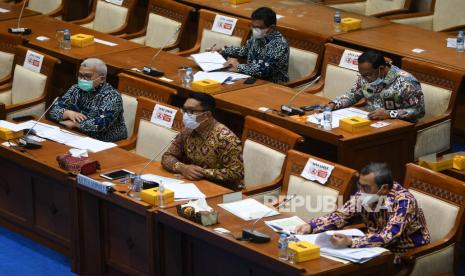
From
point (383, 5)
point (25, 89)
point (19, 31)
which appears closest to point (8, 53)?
point (19, 31)

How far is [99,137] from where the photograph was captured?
7.91 metres

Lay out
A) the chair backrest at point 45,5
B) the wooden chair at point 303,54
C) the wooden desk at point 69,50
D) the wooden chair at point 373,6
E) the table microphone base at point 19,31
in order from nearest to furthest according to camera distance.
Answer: the wooden chair at point 303,54 → the wooden desk at point 69,50 → the table microphone base at point 19,31 → the wooden chair at point 373,6 → the chair backrest at point 45,5

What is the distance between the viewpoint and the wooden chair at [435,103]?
773cm

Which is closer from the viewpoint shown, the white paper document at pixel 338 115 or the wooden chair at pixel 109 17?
the white paper document at pixel 338 115

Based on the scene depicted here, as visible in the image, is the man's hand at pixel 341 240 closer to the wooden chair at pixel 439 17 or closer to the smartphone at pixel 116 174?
the smartphone at pixel 116 174

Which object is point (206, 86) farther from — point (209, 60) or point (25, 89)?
point (25, 89)

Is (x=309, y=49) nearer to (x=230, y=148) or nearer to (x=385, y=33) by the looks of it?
(x=385, y=33)

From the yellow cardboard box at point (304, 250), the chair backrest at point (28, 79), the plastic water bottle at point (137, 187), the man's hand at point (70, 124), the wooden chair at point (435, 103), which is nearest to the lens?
the yellow cardboard box at point (304, 250)

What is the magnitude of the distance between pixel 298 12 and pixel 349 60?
169cm

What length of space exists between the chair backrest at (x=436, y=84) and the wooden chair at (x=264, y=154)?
140 cm

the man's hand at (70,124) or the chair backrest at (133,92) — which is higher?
the chair backrest at (133,92)

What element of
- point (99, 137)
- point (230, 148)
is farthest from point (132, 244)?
point (99, 137)

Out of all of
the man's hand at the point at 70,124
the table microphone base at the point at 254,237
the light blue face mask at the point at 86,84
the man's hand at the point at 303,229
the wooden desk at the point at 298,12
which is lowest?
the man's hand at the point at 70,124

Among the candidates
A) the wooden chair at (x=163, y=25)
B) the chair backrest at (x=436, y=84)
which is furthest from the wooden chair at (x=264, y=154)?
the wooden chair at (x=163, y=25)
